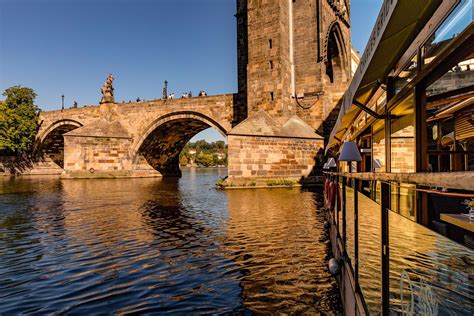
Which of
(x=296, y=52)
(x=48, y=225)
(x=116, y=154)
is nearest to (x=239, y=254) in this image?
(x=48, y=225)

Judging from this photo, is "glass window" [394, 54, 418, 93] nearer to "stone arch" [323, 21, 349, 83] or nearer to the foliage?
"stone arch" [323, 21, 349, 83]

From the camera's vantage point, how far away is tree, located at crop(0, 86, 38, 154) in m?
36.8

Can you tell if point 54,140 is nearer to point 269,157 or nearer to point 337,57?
point 269,157

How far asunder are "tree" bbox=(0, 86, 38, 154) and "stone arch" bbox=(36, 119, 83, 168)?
129 cm

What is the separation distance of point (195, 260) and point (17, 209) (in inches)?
315

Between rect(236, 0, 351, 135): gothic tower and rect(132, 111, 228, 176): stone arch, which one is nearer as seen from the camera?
rect(236, 0, 351, 135): gothic tower

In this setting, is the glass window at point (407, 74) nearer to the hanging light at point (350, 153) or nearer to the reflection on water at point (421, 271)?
the reflection on water at point (421, 271)

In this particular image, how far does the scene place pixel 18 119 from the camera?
3659 cm

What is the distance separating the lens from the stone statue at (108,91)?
1154 inches

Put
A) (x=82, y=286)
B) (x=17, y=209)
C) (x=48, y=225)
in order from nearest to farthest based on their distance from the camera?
(x=82, y=286), (x=48, y=225), (x=17, y=209)

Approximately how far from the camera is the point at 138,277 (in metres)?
4.48

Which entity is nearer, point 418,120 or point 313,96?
point 418,120

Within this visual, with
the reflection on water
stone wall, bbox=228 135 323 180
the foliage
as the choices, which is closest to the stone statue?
stone wall, bbox=228 135 323 180

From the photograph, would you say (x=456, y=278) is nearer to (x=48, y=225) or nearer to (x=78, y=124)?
(x=48, y=225)
